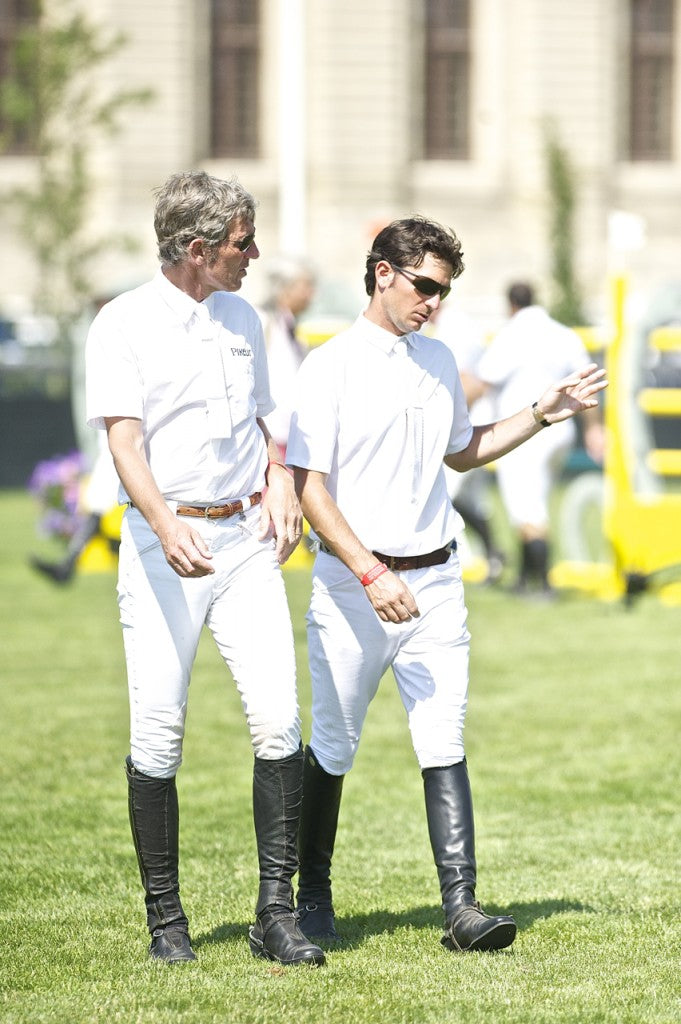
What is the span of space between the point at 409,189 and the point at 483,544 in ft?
80.0

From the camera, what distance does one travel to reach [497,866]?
5562 mm

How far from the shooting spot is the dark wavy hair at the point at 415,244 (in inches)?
181

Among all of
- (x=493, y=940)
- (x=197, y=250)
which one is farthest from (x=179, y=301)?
(x=493, y=940)

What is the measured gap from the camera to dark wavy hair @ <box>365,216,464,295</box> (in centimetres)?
459

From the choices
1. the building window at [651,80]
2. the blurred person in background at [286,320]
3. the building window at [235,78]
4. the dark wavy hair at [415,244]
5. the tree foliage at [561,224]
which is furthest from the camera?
the building window at [651,80]

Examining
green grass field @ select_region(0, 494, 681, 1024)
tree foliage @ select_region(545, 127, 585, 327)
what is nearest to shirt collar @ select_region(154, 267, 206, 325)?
green grass field @ select_region(0, 494, 681, 1024)

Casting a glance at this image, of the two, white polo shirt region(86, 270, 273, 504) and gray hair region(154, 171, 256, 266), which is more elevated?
gray hair region(154, 171, 256, 266)

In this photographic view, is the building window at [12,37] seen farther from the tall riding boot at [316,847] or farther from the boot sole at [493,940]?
the boot sole at [493,940]

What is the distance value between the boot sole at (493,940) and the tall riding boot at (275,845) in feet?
1.22

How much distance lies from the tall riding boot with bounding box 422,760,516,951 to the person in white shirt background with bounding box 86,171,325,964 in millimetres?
363

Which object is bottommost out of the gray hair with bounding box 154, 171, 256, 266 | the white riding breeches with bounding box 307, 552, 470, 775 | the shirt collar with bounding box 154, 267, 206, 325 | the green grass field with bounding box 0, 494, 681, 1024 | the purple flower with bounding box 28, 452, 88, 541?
the purple flower with bounding box 28, 452, 88, 541

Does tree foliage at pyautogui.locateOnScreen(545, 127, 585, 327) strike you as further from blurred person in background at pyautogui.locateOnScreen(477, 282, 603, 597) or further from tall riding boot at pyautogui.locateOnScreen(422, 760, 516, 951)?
tall riding boot at pyautogui.locateOnScreen(422, 760, 516, 951)

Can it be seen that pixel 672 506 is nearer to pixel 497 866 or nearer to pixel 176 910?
pixel 497 866

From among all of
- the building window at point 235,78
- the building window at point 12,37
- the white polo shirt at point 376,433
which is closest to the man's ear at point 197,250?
the white polo shirt at point 376,433
